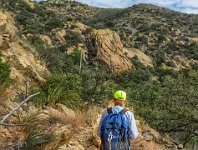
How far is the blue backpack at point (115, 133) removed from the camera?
6746 mm

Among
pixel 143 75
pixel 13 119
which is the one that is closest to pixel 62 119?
pixel 13 119

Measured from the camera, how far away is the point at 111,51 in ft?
167

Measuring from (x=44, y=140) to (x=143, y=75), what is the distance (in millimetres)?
39508

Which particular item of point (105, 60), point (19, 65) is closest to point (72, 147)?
point (19, 65)

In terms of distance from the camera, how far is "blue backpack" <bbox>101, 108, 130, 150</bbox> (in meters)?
6.75

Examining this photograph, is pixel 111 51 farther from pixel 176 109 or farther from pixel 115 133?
pixel 115 133

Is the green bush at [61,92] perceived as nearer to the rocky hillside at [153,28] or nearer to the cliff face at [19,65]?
the cliff face at [19,65]

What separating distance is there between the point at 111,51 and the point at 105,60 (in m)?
2.19

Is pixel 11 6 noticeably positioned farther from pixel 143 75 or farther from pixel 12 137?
pixel 12 137

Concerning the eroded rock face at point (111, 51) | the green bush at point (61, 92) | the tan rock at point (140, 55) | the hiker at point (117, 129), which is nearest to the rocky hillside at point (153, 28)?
the tan rock at point (140, 55)

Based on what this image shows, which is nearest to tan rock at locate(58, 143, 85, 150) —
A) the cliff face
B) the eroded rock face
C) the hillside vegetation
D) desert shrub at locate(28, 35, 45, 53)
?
the hillside vegetation

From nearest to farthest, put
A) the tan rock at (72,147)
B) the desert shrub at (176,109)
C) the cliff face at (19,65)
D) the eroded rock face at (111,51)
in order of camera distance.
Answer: the tan rock at (72,147)
the cliff face at (19,65)
the desert shrub at (176,109)
the eroded rock face at (111,51)

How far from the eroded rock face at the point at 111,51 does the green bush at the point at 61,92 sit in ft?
107

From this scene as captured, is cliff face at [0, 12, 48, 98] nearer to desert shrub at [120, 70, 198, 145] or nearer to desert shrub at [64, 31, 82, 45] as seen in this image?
desert shrub at [120, 70, 198, 145]
